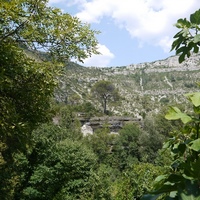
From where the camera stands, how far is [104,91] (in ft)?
311

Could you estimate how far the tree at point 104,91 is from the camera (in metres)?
92.8

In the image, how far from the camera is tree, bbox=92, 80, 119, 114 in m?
92.8

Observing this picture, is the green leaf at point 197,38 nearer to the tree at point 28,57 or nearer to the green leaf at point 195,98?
the green leaf at point 195,98

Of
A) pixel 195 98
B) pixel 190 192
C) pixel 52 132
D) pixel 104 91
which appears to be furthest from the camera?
pixel 104 91

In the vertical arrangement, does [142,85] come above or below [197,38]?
above

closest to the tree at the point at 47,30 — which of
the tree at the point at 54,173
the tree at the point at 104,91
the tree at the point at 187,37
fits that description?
the tree at the point at 187,37

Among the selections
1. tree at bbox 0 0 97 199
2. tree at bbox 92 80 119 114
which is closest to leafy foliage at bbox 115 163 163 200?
tree at bbox 0 0 97 199

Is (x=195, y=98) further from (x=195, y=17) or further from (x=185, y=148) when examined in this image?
(x=195, y=17)

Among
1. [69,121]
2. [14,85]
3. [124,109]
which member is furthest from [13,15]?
[124,109]

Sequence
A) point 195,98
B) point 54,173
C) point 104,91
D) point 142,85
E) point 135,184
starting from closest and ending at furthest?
point 195,98, point 135,184, point 54,173, point 104,91, point 142,85

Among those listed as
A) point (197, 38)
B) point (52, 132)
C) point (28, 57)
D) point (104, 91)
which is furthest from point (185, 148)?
point (104, 91)

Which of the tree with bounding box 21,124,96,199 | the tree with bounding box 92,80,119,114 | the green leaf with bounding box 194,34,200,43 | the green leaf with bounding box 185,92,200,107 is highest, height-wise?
the tree with bounding box 92,80,119,114

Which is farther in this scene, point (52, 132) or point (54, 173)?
point (52, 132)

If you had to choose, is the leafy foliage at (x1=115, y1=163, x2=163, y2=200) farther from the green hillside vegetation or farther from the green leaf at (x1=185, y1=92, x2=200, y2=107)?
the green leaf at (x1=185, y1=92, x2=200, y2=107)
